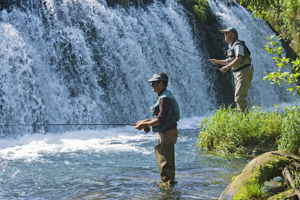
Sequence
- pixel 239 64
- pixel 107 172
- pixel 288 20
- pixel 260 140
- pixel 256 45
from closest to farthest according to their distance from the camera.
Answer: pixel 107 172 < pixel 239 64 < pixel 260 140 < pixel 288 20 < pixel 256 45

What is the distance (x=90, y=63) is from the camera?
12.3 m

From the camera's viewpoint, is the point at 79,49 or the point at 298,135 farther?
the point at 79,49

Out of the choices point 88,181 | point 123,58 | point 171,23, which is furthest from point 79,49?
point 88,181

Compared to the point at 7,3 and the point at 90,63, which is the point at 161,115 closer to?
the point at 90,63

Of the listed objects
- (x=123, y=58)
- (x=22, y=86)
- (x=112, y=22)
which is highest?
(x=112, y=22)

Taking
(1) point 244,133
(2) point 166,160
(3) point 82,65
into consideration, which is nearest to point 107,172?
(2) point 166,160

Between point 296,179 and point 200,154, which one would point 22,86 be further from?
point 296,179

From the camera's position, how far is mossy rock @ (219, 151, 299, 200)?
3.67 meters

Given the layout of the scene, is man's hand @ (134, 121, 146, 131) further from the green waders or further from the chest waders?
the green waders

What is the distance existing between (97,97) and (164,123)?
7.88 meters

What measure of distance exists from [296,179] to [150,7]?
1343 cm

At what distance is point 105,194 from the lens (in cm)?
452

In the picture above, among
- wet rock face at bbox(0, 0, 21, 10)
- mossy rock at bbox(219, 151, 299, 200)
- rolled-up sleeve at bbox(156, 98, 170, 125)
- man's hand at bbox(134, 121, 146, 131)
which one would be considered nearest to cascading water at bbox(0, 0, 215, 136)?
wet rock face at bbox(0, 0, 21, 10)

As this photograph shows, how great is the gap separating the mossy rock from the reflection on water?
1.71 ft
